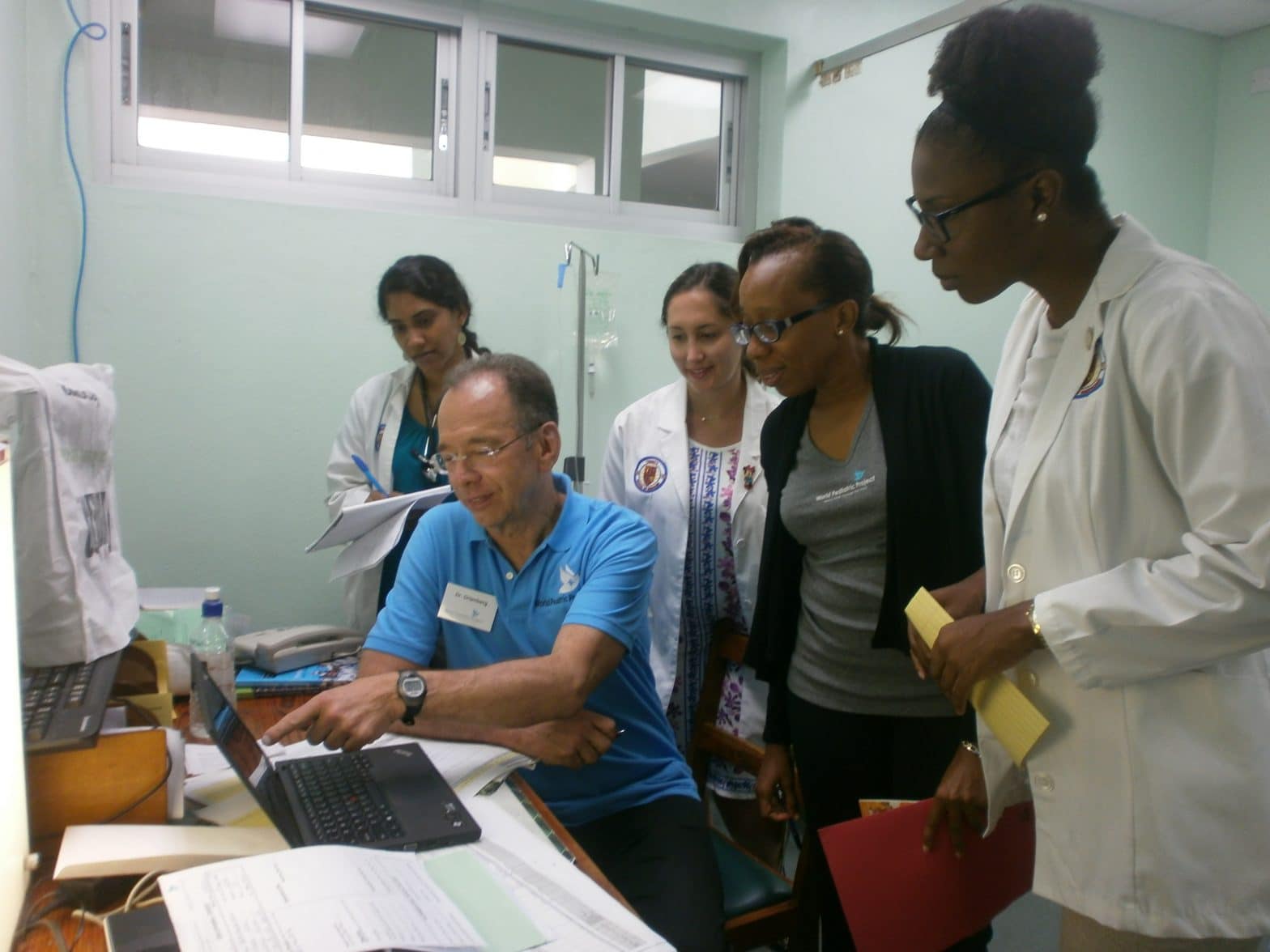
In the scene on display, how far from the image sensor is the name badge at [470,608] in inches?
60.6

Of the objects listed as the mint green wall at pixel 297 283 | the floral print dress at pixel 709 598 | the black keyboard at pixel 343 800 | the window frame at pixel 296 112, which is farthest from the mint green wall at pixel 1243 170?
the black keyboard at pixel 343 800

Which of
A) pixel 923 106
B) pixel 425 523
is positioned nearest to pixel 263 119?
pixel 425 523

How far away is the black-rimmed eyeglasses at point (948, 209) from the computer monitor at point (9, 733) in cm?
98

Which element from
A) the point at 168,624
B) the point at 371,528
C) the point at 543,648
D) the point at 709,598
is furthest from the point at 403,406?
the point at 543,648

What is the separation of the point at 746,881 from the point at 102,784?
1.10 metres

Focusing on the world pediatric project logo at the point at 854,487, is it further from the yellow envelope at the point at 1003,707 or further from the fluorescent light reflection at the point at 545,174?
the fluorescent light reflection at the point at 545,174

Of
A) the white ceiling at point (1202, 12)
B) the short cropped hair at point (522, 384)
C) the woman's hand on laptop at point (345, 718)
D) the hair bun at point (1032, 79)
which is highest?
the white ceiling at point (1202, 12)

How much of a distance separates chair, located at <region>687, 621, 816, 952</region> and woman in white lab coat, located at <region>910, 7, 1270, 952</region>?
0.66 m

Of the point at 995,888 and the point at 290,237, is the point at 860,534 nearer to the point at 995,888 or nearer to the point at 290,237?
the point at 995,888

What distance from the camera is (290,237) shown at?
8.46ft

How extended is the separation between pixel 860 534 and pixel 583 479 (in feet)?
4.93

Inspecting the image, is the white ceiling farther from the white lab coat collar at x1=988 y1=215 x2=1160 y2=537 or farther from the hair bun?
the white lab coat collar at x1=988 y1=215 x2=1160 y2=537

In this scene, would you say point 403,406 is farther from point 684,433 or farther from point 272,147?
point 272,147

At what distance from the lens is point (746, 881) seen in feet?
5.47
